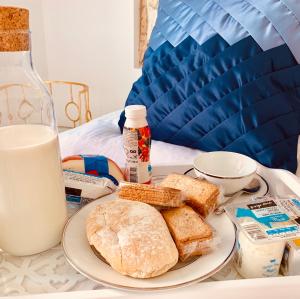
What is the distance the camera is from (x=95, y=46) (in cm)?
225

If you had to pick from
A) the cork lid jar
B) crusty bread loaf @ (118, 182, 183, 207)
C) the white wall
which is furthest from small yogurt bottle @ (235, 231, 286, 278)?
the white wall

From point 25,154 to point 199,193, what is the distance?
272mm

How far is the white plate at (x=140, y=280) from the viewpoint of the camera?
1.34ft

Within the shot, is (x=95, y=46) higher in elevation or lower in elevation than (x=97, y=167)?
higher

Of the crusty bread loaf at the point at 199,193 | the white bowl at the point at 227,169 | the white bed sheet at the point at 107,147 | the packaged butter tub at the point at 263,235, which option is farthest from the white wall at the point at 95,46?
the packaged butter tub at the point at 263,235

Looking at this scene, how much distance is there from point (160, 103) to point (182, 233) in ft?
1.88

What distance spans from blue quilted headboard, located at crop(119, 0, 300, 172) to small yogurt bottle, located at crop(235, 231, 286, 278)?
0.42 meters

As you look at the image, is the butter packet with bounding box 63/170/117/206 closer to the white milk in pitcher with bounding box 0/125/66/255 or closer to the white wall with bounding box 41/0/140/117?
the white milk in pitcher with bounding box 0/125/66/255

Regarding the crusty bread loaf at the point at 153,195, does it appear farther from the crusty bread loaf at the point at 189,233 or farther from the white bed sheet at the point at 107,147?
the white bed sheet at the point at 107,147

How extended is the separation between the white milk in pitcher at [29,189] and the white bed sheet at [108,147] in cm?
38

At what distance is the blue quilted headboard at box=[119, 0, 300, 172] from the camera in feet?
2.81

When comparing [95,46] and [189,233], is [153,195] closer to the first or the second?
[189,233]

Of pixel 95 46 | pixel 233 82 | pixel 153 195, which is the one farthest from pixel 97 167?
pixel 95 46

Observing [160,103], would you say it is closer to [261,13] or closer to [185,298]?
[261,13]
